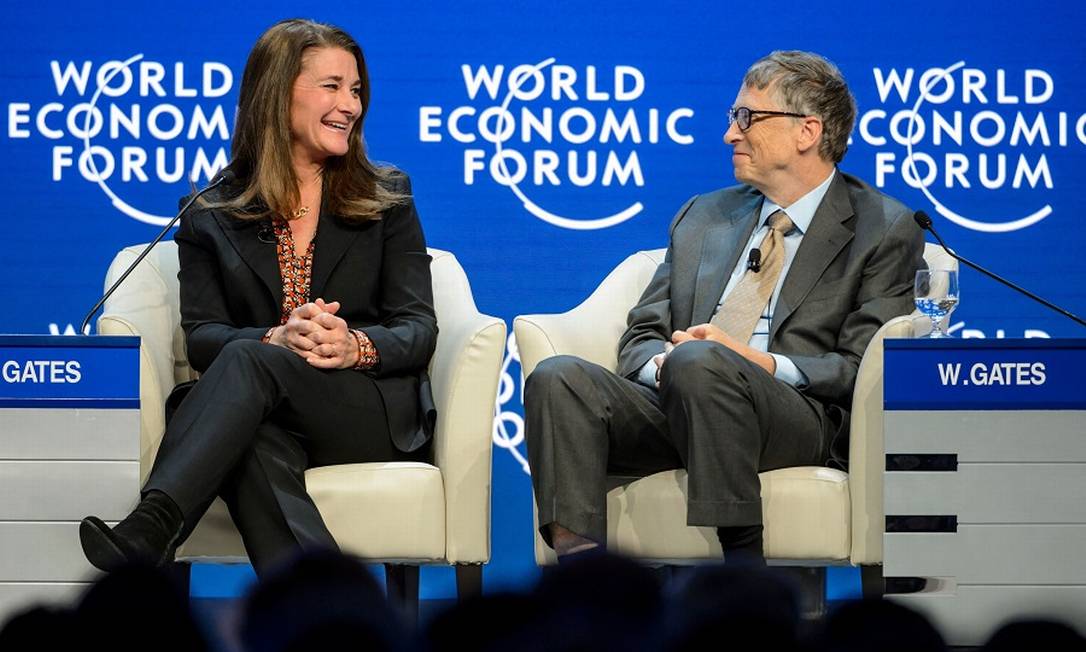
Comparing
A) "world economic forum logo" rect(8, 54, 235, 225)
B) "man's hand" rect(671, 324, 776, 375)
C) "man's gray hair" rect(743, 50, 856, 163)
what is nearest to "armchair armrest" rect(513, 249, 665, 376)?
"man's hand" rect(671, 324, 776, 375)

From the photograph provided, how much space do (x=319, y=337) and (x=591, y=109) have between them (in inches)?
58.5

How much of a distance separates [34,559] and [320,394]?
0.65 m

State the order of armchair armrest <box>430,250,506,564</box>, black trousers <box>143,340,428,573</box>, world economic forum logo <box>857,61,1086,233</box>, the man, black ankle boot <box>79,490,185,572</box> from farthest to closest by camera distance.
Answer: world economic forum logo <box>857,61,1086,233</box> → armchair armrest <box>430,250,506,564</box> → the man → black trousers <box>143,340,428,573</box> → black ankle boot <box>79,490,185,572</box>

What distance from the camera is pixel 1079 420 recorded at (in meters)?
3.28

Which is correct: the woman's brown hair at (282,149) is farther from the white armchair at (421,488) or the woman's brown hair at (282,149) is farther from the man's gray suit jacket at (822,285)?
the man's gray suit jacket at (822,285)

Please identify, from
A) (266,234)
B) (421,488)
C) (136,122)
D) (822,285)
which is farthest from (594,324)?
(136,122)

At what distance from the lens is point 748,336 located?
3.77 meters

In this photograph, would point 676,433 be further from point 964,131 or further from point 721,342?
point 964,131

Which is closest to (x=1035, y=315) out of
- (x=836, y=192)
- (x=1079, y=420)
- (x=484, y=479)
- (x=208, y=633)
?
(x=836, y=192)

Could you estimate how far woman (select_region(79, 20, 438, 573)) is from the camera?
3264 mm

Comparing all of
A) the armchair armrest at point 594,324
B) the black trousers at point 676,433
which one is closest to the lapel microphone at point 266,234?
the armchair armrest at point 594,324

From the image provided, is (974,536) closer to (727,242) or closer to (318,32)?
(727,242)

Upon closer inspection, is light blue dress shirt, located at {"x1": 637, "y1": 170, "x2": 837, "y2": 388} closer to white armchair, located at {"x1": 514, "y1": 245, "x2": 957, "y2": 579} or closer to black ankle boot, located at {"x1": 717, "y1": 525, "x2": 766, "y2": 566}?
white armchair, located at {"x1": 514, "y1": 245, "x2": 957, "y2": 579}

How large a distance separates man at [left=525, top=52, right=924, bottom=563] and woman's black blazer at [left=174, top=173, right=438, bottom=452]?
405 millimetres
